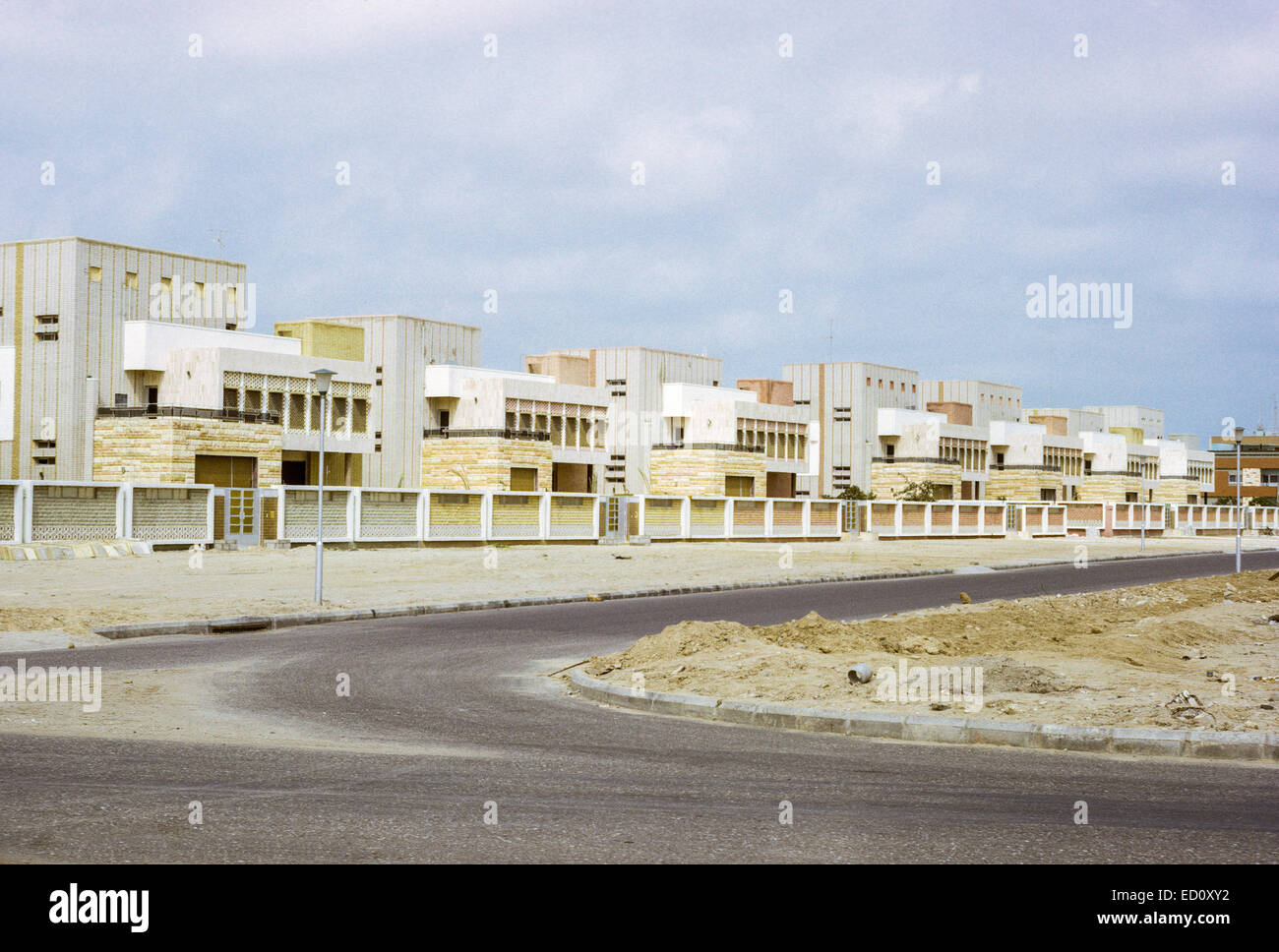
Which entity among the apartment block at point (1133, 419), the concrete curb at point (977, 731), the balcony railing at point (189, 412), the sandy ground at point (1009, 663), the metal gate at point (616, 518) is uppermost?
the apartment block at point (1133, 419)

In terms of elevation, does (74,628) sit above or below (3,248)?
below

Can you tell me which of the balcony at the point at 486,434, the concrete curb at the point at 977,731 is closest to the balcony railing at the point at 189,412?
the balcony at the point at 486,434

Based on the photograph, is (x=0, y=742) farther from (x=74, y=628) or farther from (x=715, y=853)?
(x=74, y=628)

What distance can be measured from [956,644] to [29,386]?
5976cm

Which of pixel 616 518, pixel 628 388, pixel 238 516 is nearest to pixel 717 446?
pixel 628 388

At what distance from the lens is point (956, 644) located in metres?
15.0

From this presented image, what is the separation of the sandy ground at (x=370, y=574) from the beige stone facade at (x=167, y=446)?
23698mm

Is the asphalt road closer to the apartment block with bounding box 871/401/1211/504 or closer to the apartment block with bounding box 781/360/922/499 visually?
the apartment block with bounding box 781/360/922/499

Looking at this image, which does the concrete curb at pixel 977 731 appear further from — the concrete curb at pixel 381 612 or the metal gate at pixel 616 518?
the metal gate at pixel 616 518

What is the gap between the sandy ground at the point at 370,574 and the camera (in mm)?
21141

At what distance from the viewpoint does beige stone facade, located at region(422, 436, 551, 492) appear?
75.8 metres

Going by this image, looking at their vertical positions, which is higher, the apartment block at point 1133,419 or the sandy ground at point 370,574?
the apartment block at point 1133,419

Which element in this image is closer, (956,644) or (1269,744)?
(1269,744)
